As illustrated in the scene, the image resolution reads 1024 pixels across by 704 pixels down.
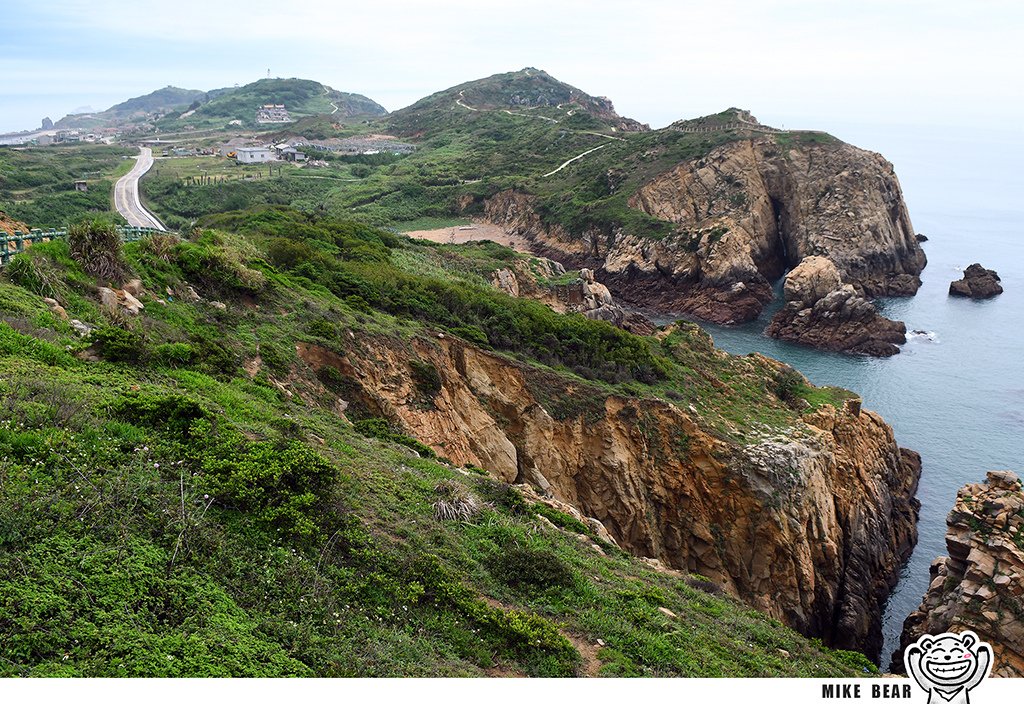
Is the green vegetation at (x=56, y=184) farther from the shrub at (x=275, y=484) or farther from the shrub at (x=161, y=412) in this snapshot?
the shrub at (x=275, y=484)

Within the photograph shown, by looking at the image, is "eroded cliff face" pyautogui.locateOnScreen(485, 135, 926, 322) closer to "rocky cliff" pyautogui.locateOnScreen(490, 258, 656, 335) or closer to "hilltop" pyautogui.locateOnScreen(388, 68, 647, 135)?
"rocky cliff" pyautogui.locateOnScreen(490, 258, 656, 335)

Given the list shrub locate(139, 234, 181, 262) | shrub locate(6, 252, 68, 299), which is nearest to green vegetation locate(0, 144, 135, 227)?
shrub locate(139, 234, 181, 262)

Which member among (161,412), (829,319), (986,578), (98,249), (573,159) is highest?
(573,159)

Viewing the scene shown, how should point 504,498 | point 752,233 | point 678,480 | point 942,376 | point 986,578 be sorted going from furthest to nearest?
point 752,233
point 942,376
point 678,480
point 986,578
point 504,498

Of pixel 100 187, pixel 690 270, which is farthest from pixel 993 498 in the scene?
pixel 100 187

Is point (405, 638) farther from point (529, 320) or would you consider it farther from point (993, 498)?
point (993, 498)

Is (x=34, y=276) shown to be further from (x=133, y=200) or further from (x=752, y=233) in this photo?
(x=752, y=233)

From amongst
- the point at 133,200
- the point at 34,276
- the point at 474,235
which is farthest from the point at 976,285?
the point at 133,200
